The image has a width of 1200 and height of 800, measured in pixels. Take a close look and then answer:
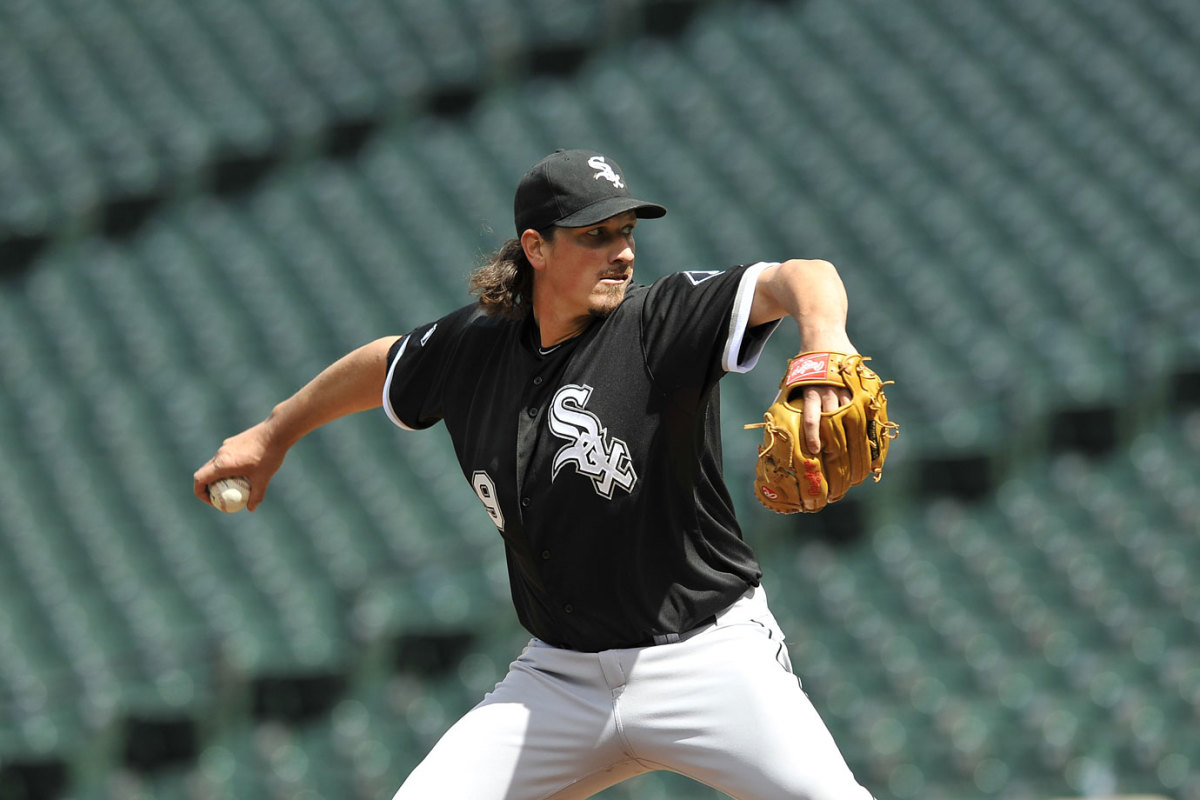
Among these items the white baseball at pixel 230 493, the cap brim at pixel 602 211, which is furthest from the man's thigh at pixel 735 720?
the white baseball at pixel 230 493

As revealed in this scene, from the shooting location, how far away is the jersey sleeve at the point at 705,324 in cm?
221

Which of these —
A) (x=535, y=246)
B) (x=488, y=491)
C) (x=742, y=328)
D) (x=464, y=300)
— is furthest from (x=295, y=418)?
(x=464, y=300)

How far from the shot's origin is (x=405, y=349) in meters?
2.66

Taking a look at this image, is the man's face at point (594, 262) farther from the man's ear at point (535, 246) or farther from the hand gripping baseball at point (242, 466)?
the hand gripping baseball at point (242, 466)

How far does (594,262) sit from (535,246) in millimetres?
109

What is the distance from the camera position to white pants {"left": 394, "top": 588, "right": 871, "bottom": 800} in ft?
7.34

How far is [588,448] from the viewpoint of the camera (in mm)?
2316

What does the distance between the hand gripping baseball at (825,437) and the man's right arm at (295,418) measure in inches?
35.6

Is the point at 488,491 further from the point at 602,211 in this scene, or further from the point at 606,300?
the point at 602,211

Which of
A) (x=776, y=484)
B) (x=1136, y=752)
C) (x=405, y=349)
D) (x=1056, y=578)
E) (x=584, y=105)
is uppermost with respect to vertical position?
(x=584, y=105)

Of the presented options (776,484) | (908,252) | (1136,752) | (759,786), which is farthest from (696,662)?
(908,252)

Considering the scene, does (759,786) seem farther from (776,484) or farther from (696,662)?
(776,484)

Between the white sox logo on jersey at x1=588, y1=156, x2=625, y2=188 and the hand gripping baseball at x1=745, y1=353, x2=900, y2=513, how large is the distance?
50 centimetres

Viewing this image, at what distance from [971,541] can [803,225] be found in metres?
2.62
